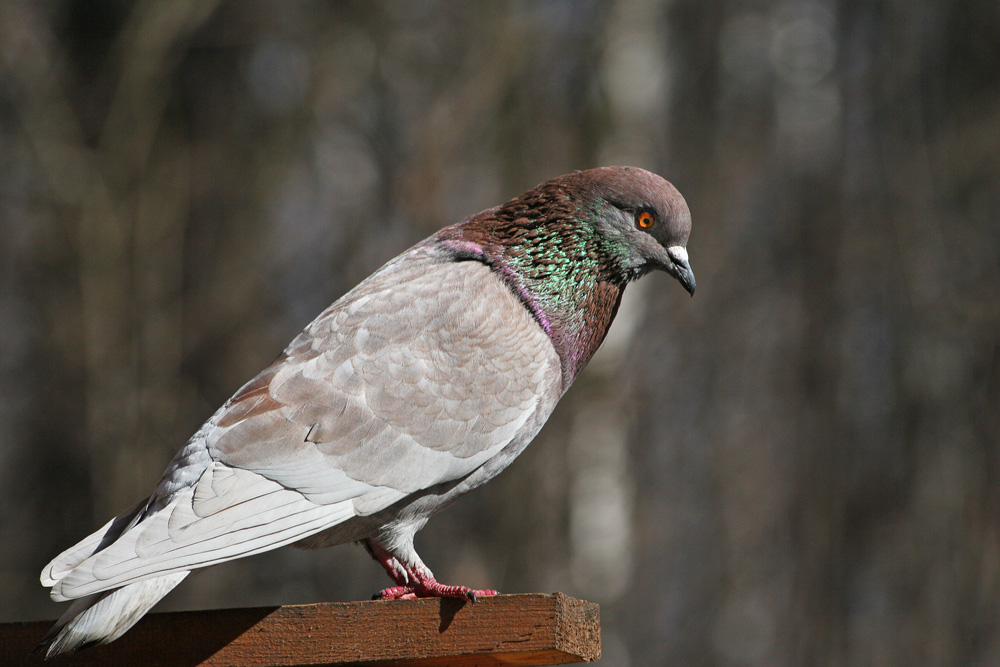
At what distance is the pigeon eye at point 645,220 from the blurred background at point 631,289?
129 inches

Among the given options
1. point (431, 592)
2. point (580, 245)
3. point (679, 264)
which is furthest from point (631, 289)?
point (431, 592)

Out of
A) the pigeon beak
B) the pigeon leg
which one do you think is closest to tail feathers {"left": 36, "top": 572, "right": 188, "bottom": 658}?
the pigeon leg

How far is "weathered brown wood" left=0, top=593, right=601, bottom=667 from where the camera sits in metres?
2.48

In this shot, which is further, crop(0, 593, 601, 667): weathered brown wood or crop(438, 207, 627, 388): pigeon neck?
crop(438, 207, 627, 388): pigeon neck

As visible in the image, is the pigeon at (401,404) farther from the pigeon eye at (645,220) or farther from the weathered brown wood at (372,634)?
the weathered brown wood at (372,634)

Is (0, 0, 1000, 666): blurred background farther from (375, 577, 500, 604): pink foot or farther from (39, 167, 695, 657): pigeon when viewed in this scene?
(375, 577, 500, 604): pink foot

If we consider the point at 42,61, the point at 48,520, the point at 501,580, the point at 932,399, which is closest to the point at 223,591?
the point at 48,520

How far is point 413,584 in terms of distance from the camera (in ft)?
9.43

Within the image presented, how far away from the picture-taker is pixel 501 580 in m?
6.35

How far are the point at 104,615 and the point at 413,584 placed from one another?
93cm

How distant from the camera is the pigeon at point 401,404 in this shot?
2355mm

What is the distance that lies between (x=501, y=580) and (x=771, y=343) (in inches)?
136

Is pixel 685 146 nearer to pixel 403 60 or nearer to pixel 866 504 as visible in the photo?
pixel 403 60

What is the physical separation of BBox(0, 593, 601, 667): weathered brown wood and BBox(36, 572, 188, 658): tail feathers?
0.36 meters
